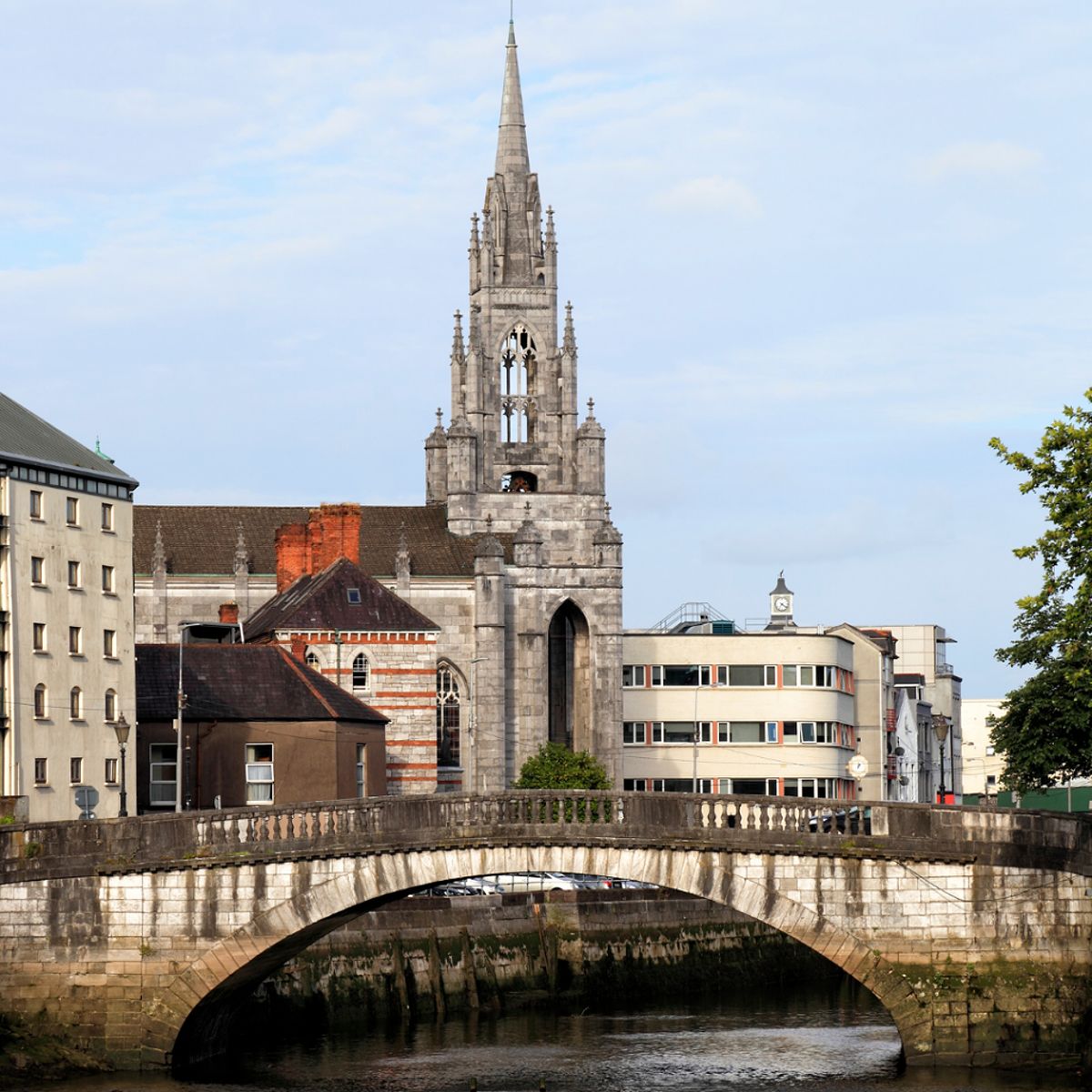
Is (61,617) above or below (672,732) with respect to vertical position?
above

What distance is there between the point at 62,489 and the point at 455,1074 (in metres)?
26.0

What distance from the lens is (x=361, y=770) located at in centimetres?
9206

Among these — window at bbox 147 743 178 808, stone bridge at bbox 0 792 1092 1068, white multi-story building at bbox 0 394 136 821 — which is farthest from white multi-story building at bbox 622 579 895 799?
stone bridge at bbox 0 792 1092 1068

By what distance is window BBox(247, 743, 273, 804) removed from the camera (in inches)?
3371

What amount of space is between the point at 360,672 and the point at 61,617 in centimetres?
3922

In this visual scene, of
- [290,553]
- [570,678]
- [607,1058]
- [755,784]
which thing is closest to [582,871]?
[607,1058]

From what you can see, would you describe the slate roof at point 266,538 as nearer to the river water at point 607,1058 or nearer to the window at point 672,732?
the window at point 672,732

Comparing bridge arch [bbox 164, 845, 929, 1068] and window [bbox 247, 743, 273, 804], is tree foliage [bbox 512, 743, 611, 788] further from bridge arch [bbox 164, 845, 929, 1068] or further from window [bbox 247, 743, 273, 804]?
bridge arch [bbox 164, 845, 929, 1068]

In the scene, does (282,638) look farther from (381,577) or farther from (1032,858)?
(1032,858)

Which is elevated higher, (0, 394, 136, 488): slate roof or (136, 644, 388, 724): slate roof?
(0, 394, 136, 488): slate roof

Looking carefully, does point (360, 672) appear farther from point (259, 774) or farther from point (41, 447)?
point (41, 447)

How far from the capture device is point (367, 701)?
115562mm

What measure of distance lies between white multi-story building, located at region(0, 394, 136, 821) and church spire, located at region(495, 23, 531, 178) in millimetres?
79504

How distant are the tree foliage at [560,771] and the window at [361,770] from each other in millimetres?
31315
